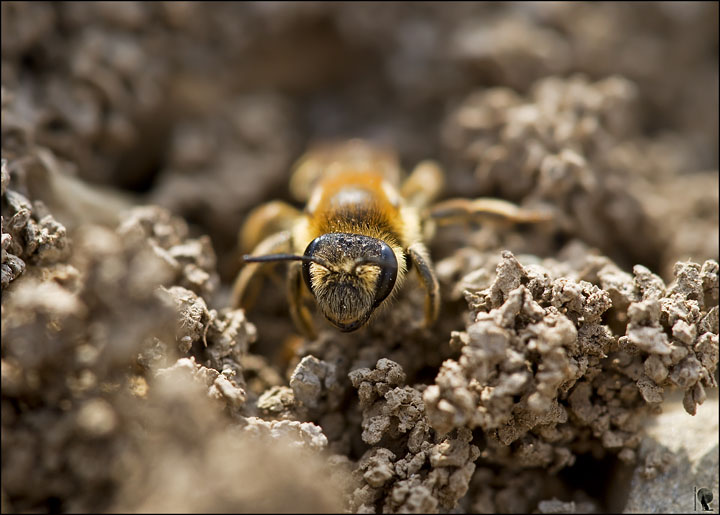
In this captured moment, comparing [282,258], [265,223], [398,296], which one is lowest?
[398,296]

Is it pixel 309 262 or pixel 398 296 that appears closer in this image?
pixel 309 262

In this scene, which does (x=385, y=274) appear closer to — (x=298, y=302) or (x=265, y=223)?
(x=298, y=302)

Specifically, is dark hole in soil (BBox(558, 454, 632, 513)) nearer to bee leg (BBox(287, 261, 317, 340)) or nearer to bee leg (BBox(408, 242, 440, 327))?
bee leg (BBox(408, 242, 440, 327))

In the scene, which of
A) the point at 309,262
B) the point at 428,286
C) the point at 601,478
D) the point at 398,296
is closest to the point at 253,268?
the point at 309,262

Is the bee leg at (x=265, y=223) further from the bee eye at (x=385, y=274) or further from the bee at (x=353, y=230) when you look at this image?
the bee eye at (x=385, y=274)

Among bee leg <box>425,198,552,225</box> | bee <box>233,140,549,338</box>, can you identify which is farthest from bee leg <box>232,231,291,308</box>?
bee leg <box>425,198,552,225</box>

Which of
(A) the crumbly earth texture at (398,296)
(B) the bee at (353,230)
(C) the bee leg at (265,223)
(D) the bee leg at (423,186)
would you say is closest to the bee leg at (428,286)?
(B) the bee at (353,230)
